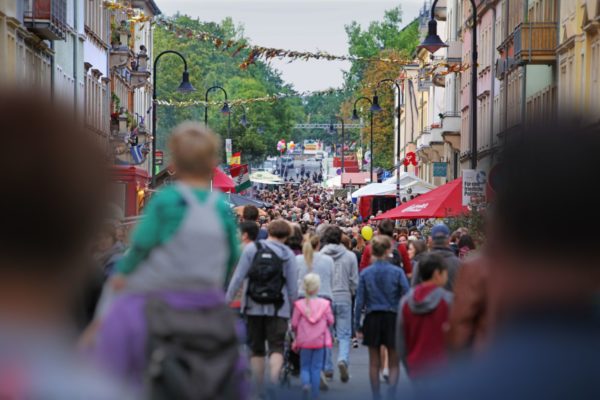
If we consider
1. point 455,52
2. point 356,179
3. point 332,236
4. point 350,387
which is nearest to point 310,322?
point 350,387

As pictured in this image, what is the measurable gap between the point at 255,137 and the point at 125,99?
2573 inches

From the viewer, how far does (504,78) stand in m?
56.4

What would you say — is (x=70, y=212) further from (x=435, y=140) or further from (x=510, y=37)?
(x=435, y=140)

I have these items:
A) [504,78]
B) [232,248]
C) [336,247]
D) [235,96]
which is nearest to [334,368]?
[336,247]

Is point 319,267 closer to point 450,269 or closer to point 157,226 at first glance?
point 450,269

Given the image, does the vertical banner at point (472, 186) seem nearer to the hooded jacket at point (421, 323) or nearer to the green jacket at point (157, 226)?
the hooded jacket at point (421, 323)

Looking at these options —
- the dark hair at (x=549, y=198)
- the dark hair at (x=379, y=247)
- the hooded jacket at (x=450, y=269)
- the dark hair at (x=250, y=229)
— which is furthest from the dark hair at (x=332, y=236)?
the dark hair at (x=549, y=198)

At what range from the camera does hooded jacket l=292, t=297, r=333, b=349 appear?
1596cm

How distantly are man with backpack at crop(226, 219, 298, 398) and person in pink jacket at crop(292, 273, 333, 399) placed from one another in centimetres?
57

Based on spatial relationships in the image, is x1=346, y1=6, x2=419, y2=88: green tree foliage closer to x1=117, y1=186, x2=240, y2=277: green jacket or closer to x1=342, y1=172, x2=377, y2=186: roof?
x1=342, y1=172, x2=377, y2=186: roof

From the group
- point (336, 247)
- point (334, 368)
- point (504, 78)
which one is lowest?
point (334, 368)

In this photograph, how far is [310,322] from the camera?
52.5 ft

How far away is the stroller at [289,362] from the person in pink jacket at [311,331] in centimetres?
69

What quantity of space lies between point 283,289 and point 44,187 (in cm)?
1166
